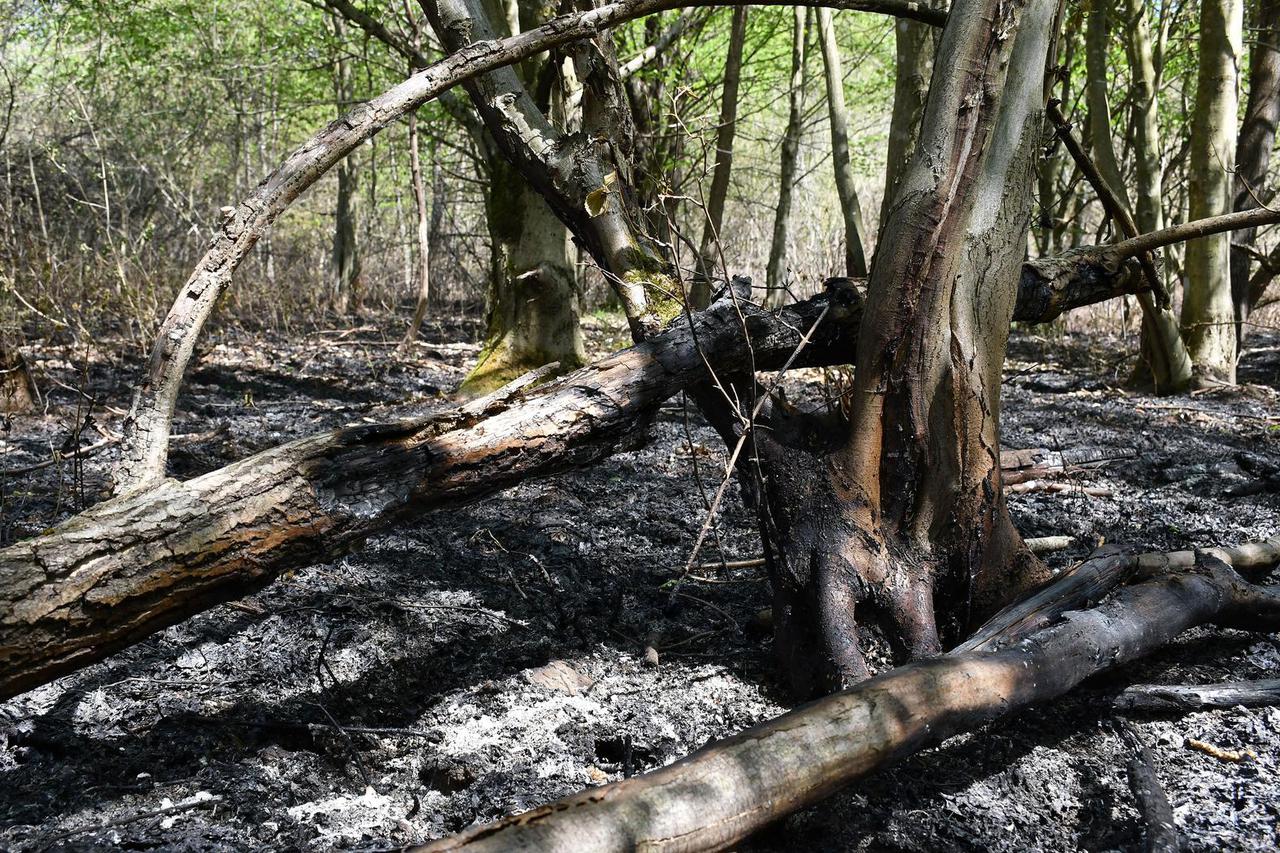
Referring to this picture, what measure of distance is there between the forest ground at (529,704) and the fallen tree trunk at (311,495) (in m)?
0.47

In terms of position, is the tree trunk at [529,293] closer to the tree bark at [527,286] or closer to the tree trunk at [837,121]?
the tree bark at [527,286]

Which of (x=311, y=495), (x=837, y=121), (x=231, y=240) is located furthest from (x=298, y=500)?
(x=837, y=121)

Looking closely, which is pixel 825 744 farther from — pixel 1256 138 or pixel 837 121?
pixel 837 121

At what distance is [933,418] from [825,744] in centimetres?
116

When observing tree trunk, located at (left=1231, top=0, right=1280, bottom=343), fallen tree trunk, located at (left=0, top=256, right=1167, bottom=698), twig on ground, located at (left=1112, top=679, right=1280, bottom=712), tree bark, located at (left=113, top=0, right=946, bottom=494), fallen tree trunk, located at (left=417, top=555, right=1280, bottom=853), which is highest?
tree trunk, located at (left=1231, top=0, right=1280, bottom=343)

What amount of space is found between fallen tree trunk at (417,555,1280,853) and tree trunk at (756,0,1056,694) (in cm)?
34

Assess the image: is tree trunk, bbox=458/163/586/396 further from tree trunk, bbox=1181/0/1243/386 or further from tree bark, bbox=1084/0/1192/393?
tree trunk, bbox=1181/0/1243/386

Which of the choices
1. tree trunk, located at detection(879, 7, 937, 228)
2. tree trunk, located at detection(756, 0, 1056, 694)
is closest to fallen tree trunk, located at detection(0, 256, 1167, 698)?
tree trunk, located at detection(756, 0, 1056, 694)

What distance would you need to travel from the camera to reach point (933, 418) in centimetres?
258

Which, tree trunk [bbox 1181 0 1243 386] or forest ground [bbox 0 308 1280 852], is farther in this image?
tree trunk [bbox 1181 0 1243 386]

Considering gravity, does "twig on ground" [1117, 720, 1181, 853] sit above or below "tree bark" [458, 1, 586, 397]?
below

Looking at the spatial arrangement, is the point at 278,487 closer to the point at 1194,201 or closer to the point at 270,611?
the point at 270,611

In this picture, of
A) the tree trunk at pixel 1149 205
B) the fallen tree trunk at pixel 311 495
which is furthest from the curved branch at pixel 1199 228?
the tree trunk at pixel 1149 205

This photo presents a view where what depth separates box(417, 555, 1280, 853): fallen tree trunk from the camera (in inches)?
57.7
